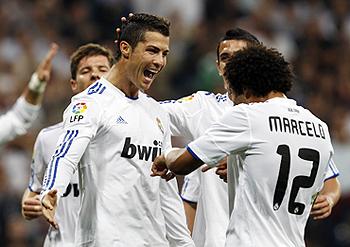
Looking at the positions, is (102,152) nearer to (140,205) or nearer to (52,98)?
(140,205)

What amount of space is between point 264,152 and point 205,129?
1.32 metres

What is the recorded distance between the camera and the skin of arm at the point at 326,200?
19.6 feet

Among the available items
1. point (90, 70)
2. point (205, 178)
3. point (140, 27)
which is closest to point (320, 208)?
point (205, 178)

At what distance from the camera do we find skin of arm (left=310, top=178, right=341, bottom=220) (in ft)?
19.6

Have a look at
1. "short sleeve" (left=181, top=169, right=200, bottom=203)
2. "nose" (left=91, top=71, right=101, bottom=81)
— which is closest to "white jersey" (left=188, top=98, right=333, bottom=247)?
"short sleeve" (left=181, top=169, right=200, bottom=203)

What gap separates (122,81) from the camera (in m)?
5.88

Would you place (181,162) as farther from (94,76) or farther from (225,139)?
(94,76)

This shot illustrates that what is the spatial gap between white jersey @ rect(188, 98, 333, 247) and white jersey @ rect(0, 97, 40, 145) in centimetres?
310

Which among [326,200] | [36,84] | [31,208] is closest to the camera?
[326,200]

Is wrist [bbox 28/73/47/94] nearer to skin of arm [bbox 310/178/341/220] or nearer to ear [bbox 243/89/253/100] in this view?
skin of arm [bbox 310/178/341/220]

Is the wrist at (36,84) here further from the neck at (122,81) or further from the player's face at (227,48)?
the neck at (122,81)

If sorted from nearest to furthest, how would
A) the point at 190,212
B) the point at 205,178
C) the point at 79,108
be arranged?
1. the point at 79,108
2. the point at 205,178
3. the point at 190,212

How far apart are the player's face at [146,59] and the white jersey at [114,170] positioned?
0.13 m

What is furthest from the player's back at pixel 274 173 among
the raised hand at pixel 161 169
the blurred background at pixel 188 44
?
the blurred background at pixel 188 44
